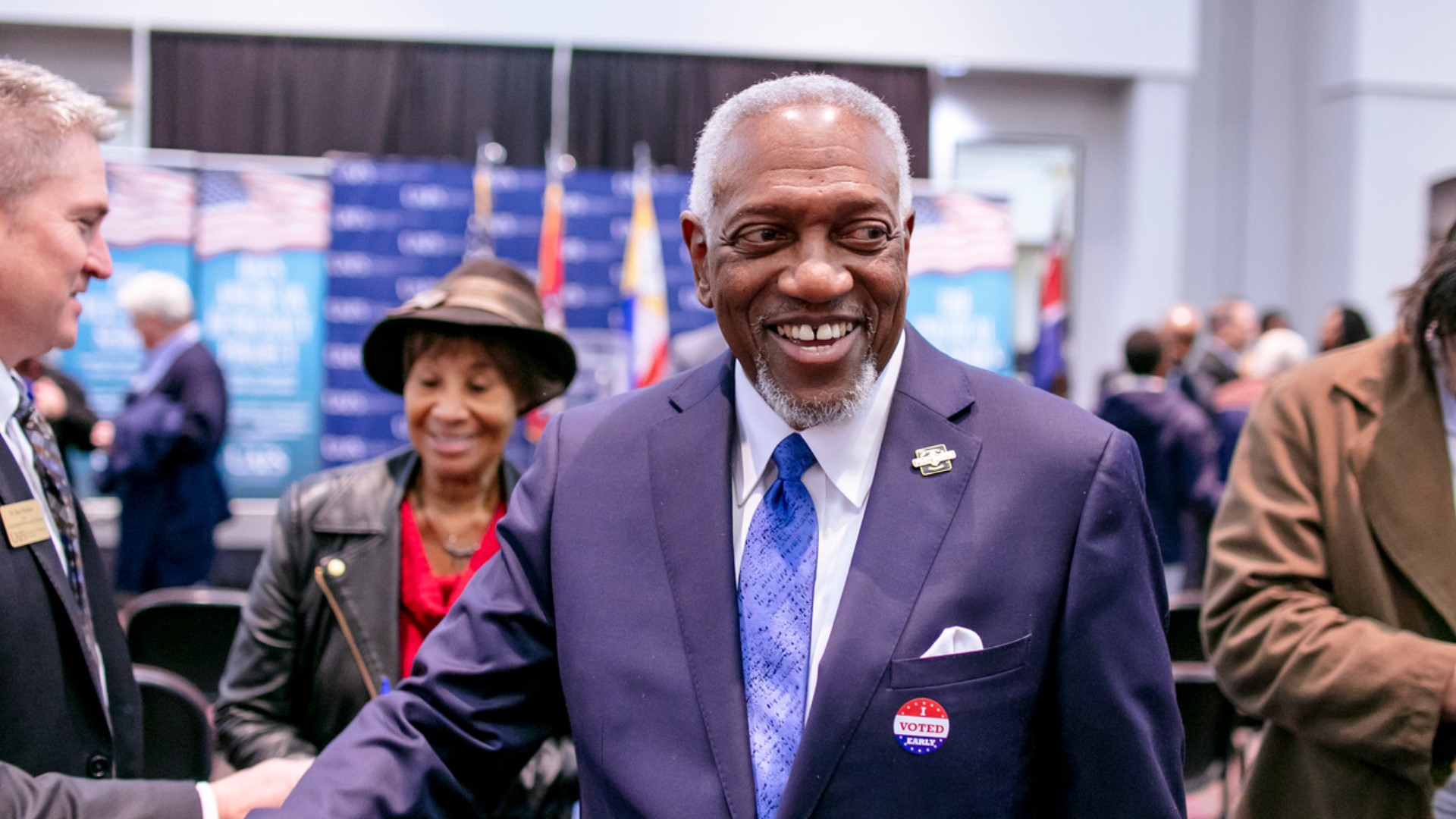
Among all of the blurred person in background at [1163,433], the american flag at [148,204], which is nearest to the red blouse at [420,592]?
the blurred person in background at [1163,433]

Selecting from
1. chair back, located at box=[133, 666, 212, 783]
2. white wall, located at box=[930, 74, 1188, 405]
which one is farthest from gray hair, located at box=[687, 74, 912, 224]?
white wall, located at box=[930, 74, 1188, 405]

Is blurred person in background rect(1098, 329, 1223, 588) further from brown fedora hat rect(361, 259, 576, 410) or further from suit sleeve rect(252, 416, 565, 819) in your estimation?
suit sleeve rect(252, 416, 565, 819)

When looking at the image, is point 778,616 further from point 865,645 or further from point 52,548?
point 52,548

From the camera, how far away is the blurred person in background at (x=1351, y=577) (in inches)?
63.4

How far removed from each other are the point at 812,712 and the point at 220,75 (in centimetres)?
854

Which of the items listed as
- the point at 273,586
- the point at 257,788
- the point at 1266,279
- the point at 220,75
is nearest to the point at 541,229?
the point at 220,75

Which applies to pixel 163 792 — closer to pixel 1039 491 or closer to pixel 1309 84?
pixel 1039 491

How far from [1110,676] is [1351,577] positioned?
0.79 m

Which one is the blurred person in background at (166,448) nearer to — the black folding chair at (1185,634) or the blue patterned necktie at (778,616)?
the black folding chair at (1185,634)

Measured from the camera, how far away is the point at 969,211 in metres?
6.48

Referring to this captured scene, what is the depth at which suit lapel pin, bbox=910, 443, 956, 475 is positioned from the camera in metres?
1.26

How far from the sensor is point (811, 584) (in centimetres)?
126

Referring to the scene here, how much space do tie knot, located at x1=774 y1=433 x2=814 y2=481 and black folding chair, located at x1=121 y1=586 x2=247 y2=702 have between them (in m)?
2.23

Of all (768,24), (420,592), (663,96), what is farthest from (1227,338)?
(420,592)
